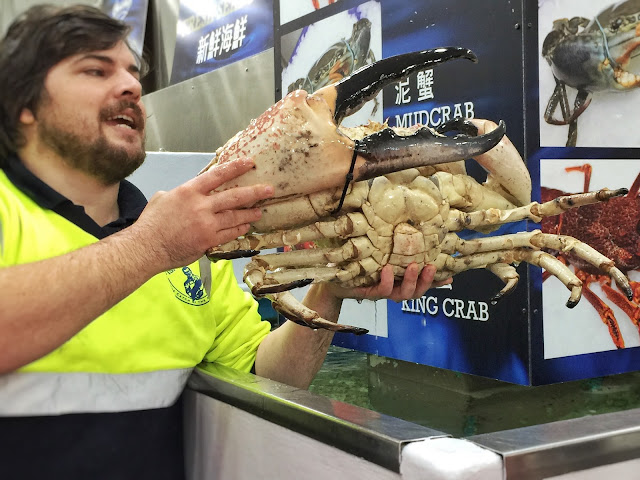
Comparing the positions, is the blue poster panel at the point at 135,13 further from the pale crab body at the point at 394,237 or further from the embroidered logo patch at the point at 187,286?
the pale crab body at the point at 394,237

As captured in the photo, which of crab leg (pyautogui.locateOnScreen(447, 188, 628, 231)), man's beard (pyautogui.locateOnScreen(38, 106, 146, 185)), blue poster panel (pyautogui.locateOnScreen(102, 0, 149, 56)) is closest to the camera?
crab leg (pyautogui.locateOnScreen(447, 188, 628, 231))

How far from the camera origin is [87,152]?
172 cm

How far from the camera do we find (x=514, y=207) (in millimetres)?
1543

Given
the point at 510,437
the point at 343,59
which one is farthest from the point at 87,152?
the point at 510,437

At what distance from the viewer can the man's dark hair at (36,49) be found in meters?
1.77

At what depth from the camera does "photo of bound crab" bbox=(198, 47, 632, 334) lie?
4.11 ft

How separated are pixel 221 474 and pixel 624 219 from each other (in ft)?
4.53

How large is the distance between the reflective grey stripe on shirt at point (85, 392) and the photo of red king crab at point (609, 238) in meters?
1.15

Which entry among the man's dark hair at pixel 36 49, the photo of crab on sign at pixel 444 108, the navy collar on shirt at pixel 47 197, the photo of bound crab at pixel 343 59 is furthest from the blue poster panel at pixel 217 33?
the navy collar on shirt at pixel 47 197

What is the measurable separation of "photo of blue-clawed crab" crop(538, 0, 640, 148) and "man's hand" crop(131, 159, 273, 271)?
964mm

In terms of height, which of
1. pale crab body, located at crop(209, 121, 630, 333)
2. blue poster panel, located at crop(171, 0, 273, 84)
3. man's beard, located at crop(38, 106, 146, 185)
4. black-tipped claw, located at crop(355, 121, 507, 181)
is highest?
blue poster panel, located at crop(171, 0, 273, 84)

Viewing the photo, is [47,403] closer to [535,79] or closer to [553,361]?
[553,361]

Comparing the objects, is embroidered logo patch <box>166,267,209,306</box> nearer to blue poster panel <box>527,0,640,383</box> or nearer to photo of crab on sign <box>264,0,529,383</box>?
photo of crab on sign <box>264,0,529,383</box>

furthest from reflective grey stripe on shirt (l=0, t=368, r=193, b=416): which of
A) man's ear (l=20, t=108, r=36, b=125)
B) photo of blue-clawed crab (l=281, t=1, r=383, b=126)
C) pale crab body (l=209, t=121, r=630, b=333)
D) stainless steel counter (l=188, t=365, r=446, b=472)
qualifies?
photo of blue-clawed crab (l=281, t=1, r=383, b=126)
